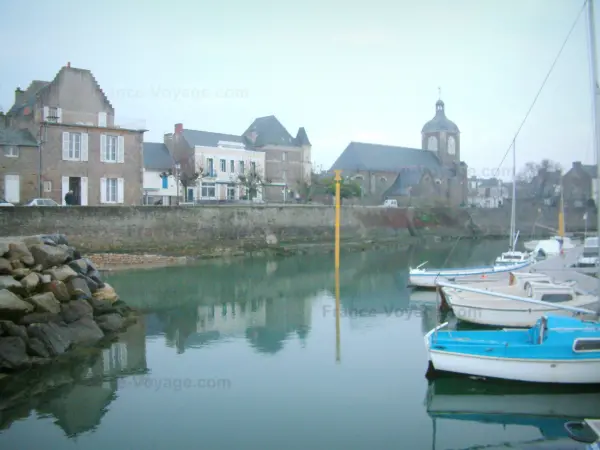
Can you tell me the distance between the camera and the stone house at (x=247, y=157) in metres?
57.6

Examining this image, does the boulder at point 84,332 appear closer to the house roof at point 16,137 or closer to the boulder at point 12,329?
the boulder at point 12,329

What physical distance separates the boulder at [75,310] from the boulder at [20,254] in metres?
1.84

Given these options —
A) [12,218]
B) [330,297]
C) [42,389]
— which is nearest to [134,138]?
[12,218]

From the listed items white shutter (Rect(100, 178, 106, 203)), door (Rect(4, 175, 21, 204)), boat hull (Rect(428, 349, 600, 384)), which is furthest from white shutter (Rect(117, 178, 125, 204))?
boat hull (Rect(428, 349, 600, 384))

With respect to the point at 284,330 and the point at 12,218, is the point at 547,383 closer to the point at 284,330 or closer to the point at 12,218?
the point at 284,330

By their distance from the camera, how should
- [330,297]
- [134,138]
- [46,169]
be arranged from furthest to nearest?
[134,138], [46,169], [330,297]

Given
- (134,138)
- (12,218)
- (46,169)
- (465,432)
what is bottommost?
(465,432)

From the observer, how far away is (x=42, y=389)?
41.1 ft

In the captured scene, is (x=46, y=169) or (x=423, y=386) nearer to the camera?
(x=423, y=386)

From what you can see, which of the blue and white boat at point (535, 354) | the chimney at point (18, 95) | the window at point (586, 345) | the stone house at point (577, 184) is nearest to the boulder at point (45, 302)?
the blue and white boat at point (535, 354)

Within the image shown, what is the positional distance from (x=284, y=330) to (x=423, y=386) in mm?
6567

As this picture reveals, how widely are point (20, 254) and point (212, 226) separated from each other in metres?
25.7

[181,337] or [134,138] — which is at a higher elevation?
[134,138]

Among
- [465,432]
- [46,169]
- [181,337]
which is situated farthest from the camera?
[46,169]
